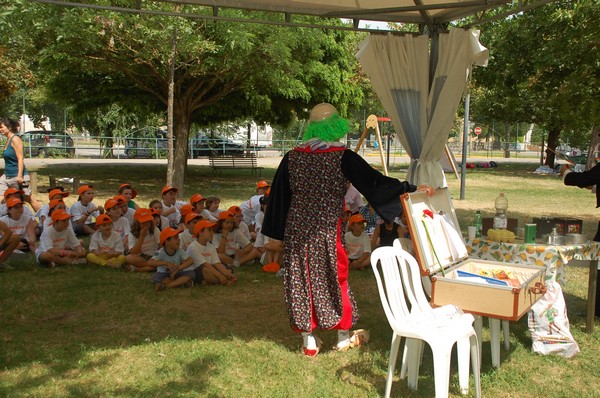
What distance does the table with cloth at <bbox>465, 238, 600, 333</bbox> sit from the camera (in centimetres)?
497

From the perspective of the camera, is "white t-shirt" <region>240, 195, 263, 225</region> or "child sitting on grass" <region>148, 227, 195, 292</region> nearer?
"child sitting on grass" <region>148, 227, 195, 292</region>

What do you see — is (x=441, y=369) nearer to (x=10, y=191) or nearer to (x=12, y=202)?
(x=12, y=202)

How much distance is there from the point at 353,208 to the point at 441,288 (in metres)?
4.72

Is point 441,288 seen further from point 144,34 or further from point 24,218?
point 144,34

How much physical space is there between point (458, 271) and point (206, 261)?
3.31 metres

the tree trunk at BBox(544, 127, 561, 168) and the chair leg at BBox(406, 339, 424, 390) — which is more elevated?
the tree trunk at BBox(544, 127, 561, 168)

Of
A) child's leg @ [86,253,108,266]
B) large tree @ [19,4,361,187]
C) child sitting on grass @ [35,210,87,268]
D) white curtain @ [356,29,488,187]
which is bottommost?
child's leg @ [86,253,108,266]

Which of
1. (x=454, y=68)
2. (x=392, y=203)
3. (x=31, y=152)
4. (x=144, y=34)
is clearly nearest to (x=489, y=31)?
(x=144, y=34)

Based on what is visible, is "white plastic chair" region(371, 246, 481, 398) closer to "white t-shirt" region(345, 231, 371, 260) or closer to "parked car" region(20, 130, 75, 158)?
"white t-shirt" region(345, 231, 371, 260)

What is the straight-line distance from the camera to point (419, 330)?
12.5 ft

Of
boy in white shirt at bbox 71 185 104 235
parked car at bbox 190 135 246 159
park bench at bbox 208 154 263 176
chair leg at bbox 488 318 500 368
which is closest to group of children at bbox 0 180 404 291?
boy in white shirt at bbox 71 185 104 235

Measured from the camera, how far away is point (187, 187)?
59.6 feet

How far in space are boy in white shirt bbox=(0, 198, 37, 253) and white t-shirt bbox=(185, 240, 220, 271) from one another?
2.54m

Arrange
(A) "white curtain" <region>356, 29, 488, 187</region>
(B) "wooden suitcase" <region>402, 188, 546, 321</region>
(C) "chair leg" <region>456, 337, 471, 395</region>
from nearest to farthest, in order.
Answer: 1. (C) "chair leg" <region>456, 337, 471, 395</region>
2. (B) "wooden suitcase" <region>402, 188, 546, 321</region>
3. (A) "white curtain" <region>356, 29, 488, 187</region>
